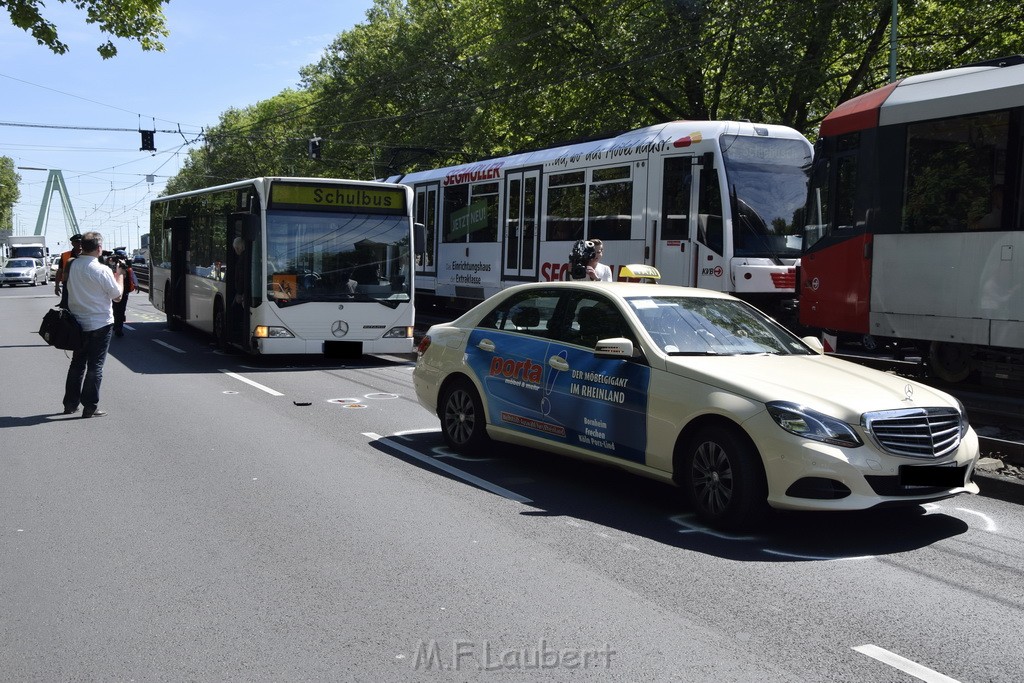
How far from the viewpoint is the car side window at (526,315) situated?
25.2 ft

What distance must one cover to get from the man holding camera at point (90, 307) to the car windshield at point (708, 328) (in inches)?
215

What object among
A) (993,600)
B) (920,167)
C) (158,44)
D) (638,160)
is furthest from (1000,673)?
(158,44)

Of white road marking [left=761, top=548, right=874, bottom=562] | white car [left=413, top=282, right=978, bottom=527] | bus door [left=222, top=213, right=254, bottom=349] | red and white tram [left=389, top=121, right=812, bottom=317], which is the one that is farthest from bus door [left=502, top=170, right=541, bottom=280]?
white road marking [left=761, top=548, right=874, bottom=562]

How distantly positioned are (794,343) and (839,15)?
20.8m

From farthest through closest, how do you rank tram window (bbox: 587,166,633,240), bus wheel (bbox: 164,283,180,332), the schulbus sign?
1. bus wheel (bbox: 164,283,180,332)
2. tram window (bbox: 587,166,633,240)
3. the schulbus sign

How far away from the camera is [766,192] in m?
14.9

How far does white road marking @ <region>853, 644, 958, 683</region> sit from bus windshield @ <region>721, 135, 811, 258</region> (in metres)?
10.7

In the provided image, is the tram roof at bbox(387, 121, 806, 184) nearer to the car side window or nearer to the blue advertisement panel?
the car side window

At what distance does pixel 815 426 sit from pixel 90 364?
7.15 metres

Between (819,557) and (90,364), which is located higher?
(90,364)

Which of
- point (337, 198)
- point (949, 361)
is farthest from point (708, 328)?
point (337, 198)

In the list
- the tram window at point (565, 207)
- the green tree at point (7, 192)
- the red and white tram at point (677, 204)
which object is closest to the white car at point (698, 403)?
the red and white tram at point (677, 204)

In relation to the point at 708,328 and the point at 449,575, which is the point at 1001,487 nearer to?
the point at 708,328

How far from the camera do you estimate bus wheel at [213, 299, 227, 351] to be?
54.2ft
